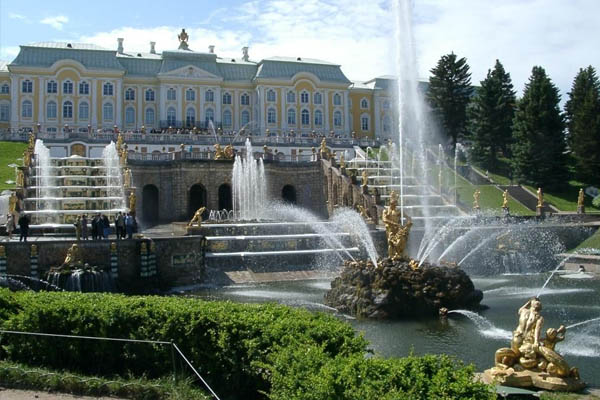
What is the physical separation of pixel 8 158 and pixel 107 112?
1861cm

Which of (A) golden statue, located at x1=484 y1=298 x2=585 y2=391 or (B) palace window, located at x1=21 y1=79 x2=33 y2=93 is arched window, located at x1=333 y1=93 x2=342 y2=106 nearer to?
(B) palace window, located at x1=21 y1=79 x2=33 y2=93

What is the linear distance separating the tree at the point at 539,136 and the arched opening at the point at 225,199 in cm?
2474

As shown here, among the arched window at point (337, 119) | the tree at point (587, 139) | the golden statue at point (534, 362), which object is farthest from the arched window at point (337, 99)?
the golden statue at point (534, 362)

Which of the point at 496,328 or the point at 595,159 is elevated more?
the point at 595,159

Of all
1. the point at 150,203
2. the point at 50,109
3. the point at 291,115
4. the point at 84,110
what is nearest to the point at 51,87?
the point at 50,109

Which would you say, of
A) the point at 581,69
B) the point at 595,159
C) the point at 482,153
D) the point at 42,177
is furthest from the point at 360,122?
the point at 42,177

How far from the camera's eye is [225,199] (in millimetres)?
44094

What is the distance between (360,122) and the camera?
74500 mm

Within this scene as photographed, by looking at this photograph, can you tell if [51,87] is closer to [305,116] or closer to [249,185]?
[305,116]

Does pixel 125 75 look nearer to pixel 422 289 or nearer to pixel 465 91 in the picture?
pixel 465 91

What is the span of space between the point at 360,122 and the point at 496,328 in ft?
197

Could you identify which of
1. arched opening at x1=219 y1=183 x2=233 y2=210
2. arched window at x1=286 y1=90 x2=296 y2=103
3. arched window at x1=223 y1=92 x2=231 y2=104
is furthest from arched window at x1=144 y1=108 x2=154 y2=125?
arched opening at x1=219 y1=183 x2=233 y2=210

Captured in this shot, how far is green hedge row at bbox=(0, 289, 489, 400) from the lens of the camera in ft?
21.1

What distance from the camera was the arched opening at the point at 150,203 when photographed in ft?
140
